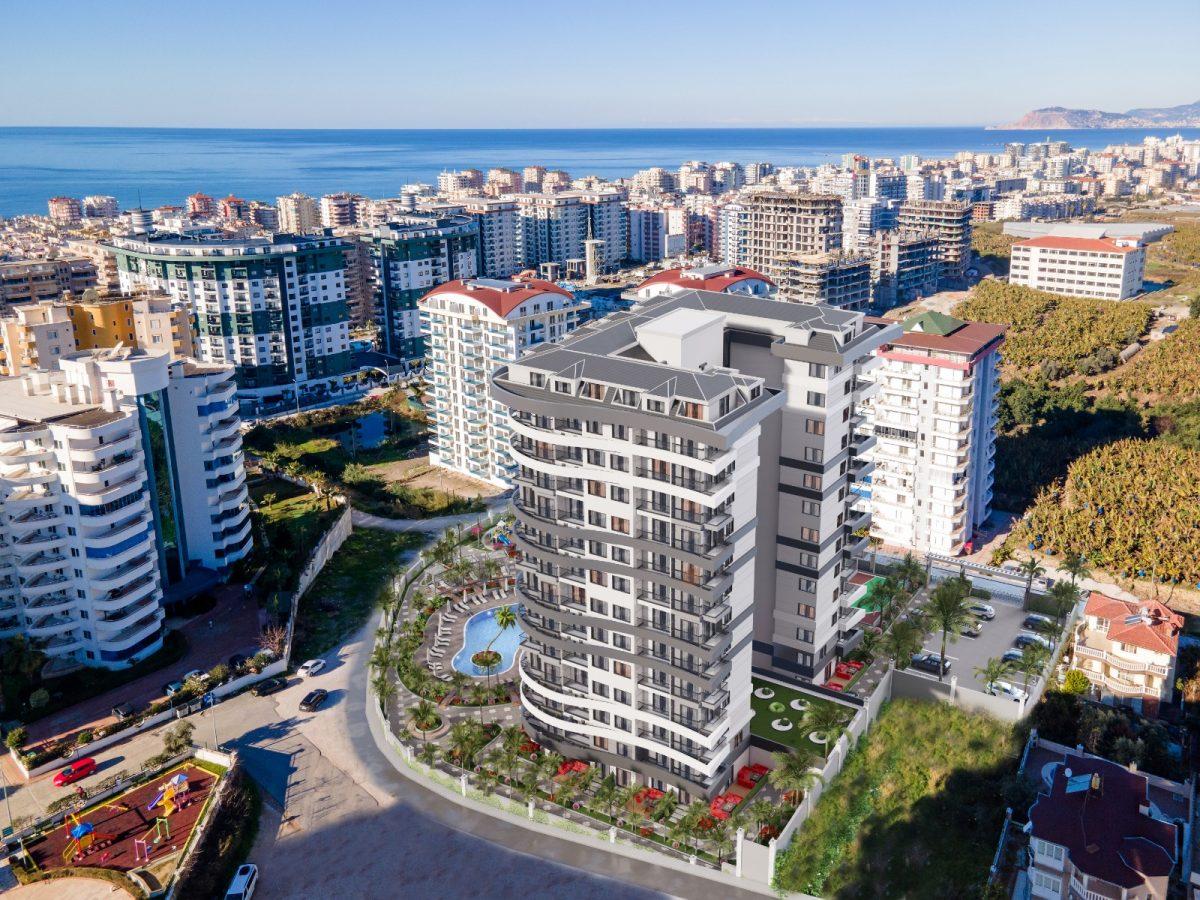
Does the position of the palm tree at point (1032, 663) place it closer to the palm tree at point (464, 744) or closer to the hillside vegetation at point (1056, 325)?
the palm tree at point (464, 744)

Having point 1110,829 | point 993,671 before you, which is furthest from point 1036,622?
point 1110,829

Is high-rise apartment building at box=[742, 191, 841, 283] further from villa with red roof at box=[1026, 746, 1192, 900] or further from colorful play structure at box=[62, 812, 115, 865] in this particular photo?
colorful play structure at box=[62, 812, 115, 865]

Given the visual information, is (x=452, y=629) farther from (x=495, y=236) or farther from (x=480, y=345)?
(x=495, y=236)

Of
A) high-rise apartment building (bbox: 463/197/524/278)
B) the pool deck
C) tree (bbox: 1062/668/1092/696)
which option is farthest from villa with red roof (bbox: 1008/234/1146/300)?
the pool deck

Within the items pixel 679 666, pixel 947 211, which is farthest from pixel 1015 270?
pixel 679 666

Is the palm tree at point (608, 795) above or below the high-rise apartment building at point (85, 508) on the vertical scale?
below

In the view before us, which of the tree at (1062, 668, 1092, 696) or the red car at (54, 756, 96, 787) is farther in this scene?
the tree at (1062, 668, 1092, 696)

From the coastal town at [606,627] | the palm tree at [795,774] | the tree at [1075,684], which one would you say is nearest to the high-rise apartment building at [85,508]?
the coastal town at [606,627]
